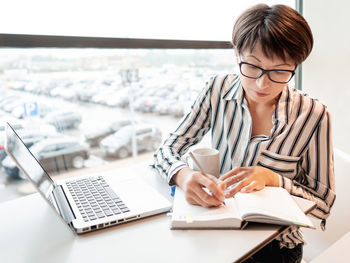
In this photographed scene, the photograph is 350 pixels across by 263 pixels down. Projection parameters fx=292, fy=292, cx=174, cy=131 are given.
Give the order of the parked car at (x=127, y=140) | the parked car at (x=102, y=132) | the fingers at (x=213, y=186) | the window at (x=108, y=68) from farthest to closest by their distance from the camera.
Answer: the parked car at (x=127, y=140) → the parked car at (x=102, y=132) → the window at (x=108, y=68) → the fingers at (x=213, y=186)

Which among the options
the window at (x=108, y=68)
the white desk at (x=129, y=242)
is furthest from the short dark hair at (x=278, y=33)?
the white desk at (x=129, y=242)

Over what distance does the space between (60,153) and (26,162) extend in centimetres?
272

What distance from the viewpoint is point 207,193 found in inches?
32.7

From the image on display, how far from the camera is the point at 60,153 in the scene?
3346 millimetres

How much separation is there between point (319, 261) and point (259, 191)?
233 mm

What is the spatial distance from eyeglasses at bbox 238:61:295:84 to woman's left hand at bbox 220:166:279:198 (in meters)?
0.30

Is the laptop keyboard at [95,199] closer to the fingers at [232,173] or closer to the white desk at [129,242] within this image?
the white desk at [129,242]

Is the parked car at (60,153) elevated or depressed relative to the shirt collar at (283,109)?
depressed

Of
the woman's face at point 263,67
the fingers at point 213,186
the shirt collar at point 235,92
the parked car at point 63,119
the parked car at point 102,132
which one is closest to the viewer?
the fingers at point 213,186

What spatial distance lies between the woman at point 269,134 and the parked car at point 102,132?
115 inches

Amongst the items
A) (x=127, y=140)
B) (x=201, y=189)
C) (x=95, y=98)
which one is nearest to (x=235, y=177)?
(x=201, y=189)

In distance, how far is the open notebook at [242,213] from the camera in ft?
2.45

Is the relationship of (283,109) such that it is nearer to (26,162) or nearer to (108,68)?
(26,162)

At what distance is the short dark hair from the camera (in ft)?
2.89
